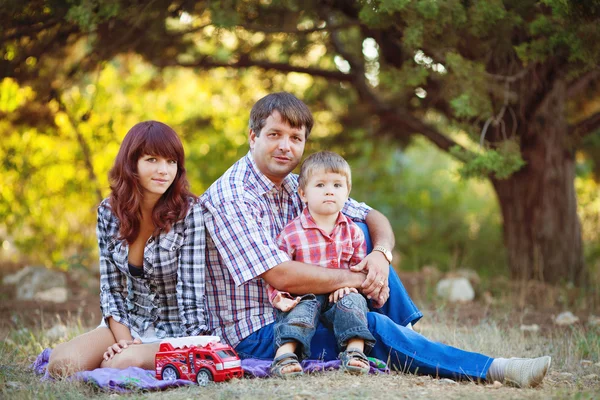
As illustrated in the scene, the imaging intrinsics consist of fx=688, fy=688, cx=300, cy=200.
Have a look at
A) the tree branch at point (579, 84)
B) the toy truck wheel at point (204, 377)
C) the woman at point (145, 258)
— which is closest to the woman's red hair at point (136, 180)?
the woman at point (145, 258)

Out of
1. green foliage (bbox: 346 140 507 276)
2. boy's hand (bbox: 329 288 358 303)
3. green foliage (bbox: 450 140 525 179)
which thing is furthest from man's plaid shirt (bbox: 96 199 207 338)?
green foliage (bbox: 346 140 507 276)

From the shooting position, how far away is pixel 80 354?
3766mm

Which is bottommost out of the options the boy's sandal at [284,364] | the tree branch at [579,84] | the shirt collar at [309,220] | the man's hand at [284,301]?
the boy's sandal at [284,364]

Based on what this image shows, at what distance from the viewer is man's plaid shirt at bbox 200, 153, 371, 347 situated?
3.79 m

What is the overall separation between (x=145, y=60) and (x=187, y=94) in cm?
395

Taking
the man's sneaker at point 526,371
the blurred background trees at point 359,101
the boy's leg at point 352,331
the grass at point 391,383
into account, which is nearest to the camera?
the grass at point 391,383

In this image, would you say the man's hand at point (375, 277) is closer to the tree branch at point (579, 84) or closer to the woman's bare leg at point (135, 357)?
the woman's bare leg at point (135, 357)

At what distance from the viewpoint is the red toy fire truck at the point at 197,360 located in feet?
11.6

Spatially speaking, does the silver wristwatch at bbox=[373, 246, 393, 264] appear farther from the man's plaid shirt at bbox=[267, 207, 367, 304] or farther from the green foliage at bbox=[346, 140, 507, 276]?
the green foliage at bbox=[346, 140, 507, 276]

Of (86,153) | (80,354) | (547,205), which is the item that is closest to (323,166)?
(80,354)

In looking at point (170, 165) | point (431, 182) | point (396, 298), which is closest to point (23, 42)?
point (170, 165)

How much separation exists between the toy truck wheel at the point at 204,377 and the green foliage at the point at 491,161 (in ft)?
9.47

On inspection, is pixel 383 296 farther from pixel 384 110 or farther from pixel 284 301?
pixel 384 110

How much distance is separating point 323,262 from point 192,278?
0.75 m
